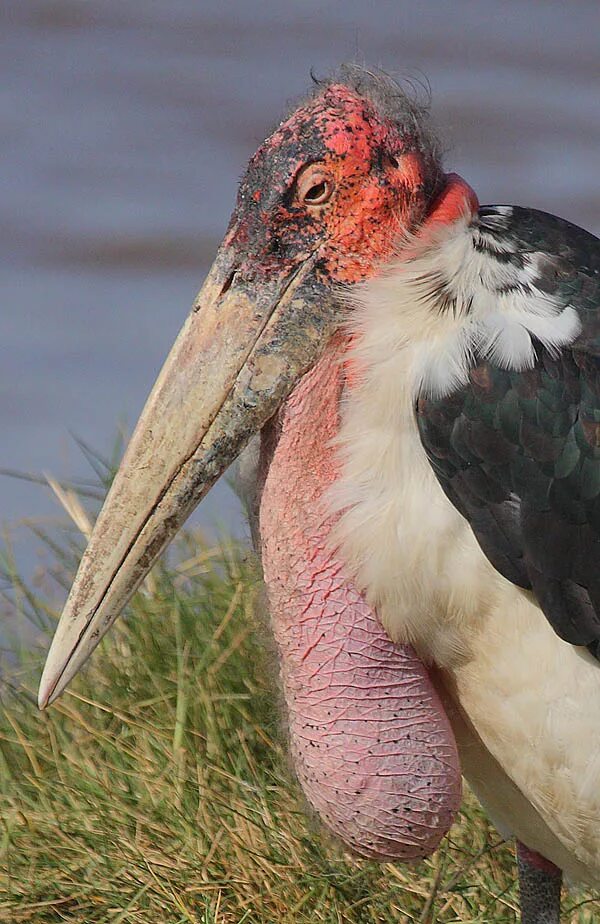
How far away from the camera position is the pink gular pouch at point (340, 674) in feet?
9.96

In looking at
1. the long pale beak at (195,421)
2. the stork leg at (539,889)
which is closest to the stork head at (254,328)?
the long pale beak at (195,421)

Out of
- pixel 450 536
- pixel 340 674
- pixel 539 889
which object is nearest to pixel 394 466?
pixel 450 536

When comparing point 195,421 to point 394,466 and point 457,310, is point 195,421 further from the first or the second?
point 457,310

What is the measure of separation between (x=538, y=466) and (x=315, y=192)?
61cm

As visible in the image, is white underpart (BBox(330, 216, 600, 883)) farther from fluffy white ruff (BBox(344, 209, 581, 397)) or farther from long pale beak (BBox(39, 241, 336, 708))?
long pale beak (BBox(39, 241, 336, 708))

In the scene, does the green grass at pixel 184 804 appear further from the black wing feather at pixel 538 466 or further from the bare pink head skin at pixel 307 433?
the black wing feather at pixel 538 466

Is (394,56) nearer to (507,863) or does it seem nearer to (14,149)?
(14,149)

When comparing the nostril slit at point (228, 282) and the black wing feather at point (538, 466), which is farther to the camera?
the nostril slit at point (228, 282)

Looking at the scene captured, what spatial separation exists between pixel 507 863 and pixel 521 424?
1358 mm

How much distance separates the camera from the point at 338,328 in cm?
305

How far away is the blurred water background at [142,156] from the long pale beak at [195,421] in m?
2.56

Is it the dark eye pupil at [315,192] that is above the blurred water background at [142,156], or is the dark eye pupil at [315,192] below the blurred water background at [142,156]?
below

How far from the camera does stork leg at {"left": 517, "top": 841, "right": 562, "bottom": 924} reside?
3.49 meters

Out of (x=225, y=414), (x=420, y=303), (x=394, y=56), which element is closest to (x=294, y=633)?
(x=225, y=414)
